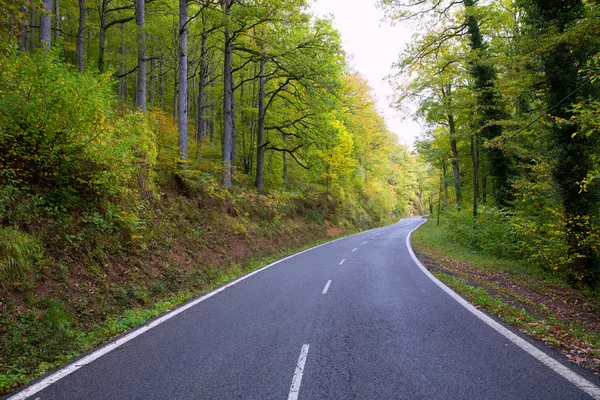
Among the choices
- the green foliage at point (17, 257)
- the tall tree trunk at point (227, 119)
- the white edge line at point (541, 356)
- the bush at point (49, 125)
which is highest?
the tall tree trunk at point (227, 119)

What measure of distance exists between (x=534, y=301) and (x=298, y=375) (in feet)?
20.8

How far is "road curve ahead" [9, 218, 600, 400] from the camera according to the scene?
9.90 ft

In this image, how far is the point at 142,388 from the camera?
3125 millimetres

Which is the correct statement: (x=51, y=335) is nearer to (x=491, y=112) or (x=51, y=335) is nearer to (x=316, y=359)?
(x=316, y=359)

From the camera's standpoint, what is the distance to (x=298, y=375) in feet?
10.8

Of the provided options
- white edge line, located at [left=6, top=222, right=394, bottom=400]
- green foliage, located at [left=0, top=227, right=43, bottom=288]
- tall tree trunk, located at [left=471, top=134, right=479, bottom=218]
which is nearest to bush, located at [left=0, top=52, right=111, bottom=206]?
green foliage, located at [left=0, top=227, right=43, bottom=288]

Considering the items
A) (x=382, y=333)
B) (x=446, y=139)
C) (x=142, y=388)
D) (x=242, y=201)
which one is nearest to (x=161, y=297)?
(x=142, y=388)

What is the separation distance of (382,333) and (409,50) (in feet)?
44.1

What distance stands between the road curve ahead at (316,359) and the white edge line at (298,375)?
13 millimetres

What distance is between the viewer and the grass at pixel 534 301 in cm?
415

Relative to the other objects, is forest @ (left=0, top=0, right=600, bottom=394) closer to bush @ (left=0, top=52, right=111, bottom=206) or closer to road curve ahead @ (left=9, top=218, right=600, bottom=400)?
bush @ (left=0, top=52, right=111, bottom=206)

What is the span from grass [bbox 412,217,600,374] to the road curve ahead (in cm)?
61

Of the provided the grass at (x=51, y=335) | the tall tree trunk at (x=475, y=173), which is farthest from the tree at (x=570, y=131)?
the grass at (x=51, y=335)

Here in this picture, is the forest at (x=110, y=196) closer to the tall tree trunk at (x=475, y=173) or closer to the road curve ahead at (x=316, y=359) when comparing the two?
the road curve ahead at (x=316, y=359)
